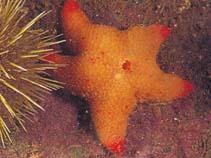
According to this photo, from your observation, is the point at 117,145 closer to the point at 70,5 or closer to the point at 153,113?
the point at 153,113

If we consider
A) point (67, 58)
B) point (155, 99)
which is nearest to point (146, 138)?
point (155, 99)

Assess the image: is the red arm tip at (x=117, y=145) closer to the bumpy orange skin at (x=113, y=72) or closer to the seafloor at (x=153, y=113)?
the bumpy orange skin at (x=113, y=72)

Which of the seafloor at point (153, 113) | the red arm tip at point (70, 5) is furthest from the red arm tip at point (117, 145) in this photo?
the red arm tip at point (70, 5)

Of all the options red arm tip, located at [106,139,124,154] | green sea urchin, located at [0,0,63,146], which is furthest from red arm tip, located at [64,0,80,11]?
red arm tip, located at [106,139,124,154]

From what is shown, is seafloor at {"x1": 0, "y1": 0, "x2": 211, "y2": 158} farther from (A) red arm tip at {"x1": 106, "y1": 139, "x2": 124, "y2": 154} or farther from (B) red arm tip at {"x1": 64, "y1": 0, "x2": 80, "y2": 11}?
(A) red arm tip at {"x1": 106, "y1": 139, "x2": 124, "y2": 154}

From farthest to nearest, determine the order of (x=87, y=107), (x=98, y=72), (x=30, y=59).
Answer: (x=87, y=107), (x=98, y=72), (x=30, y=59)

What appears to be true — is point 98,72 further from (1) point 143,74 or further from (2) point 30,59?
(2) point 30,59
